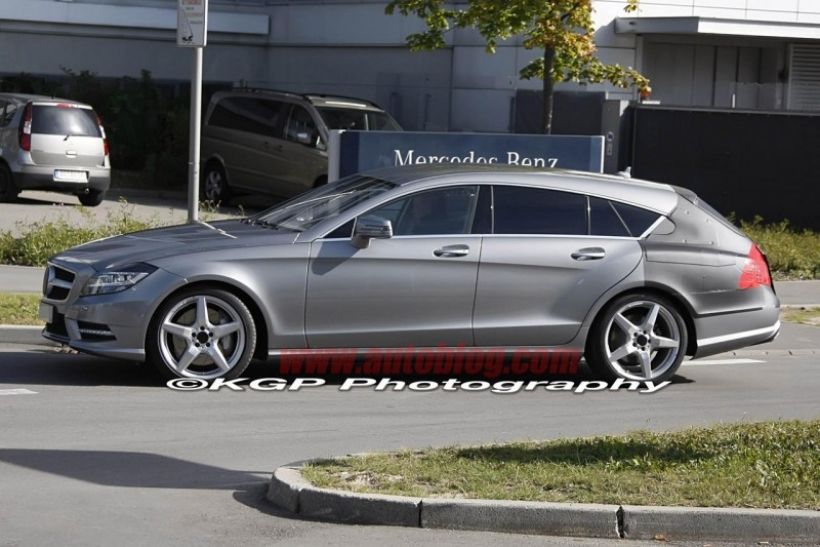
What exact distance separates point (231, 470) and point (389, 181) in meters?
3.59

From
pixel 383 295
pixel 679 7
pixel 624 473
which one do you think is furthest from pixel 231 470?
pixel 679 7

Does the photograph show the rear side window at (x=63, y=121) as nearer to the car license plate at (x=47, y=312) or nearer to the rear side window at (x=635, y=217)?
the car license plate at (x=47, y=312)

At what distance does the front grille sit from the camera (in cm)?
1020

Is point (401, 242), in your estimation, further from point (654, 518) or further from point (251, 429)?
point (654, 518)

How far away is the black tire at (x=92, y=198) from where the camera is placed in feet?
78.5

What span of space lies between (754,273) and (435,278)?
2598 mm

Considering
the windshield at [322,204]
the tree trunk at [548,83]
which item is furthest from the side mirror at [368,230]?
the tree trunk at [548,83]

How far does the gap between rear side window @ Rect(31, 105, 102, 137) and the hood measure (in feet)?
42.9

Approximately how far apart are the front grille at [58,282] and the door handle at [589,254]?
11.8 ft

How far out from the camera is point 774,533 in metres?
6.70

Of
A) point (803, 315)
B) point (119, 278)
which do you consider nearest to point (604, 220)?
point (119, 278)

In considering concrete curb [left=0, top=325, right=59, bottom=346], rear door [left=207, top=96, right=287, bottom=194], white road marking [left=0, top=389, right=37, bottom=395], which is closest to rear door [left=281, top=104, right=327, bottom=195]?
rear door [left=207, top=96, right=287, bottom=194]

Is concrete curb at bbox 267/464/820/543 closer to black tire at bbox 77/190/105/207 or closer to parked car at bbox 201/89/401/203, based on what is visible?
parked car at bbox 201/89/401/203

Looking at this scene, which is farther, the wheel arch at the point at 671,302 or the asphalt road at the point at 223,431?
the wheel arch at the point at 671,302
